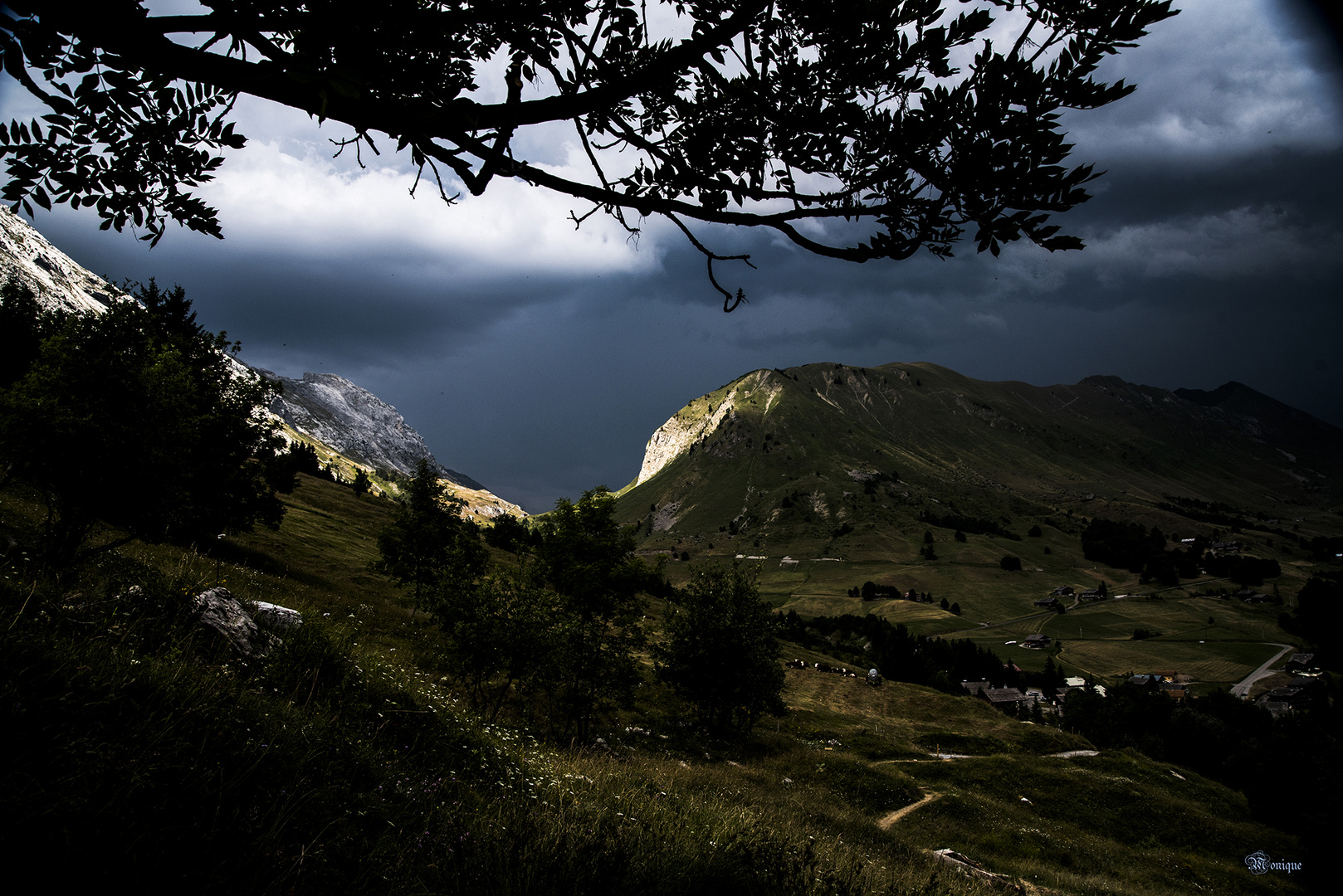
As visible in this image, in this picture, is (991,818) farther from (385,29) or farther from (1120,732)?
(1120,732)

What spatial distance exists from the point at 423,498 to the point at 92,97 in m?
39.1

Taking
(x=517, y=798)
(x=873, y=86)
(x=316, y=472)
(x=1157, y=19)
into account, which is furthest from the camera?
(x=316, y=472)

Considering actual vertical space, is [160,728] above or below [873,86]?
below

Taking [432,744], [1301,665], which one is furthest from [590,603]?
[1301,665]

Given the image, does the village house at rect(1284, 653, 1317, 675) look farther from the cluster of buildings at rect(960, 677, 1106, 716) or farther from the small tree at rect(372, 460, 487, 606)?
the small tree at rect(372, 460, 487, 606)

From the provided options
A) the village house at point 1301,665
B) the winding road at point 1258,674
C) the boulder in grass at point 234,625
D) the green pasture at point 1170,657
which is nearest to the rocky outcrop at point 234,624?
the boulder in grass at point 234,625

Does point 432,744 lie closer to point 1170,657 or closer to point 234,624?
point 234,624

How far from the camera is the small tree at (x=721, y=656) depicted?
116ft

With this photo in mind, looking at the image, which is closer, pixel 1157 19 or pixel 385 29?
pixel 385 29

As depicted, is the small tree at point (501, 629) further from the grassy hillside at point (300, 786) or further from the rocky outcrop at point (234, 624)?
the rocky outcrop at point (234, 624)

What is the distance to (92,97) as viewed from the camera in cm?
465

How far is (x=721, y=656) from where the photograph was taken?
35500 mm

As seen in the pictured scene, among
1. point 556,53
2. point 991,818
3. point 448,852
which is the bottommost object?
point 991,818

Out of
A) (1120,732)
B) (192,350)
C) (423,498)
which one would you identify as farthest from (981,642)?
(192,350)
